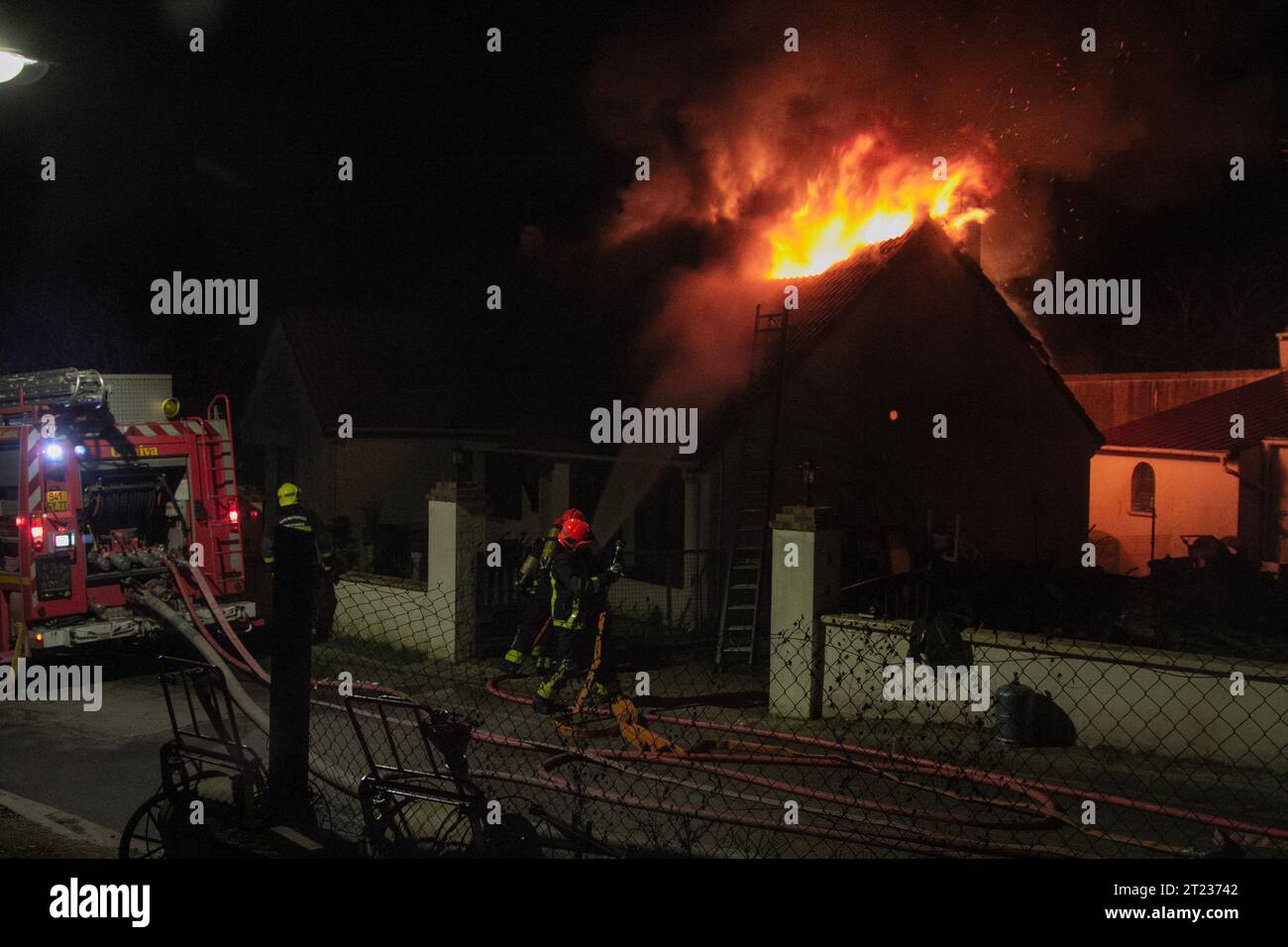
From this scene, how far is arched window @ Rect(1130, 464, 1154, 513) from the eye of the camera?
81.7 feet

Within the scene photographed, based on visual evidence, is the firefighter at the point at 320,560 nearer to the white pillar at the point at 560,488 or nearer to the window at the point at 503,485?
the white pillar at the point at 560,488

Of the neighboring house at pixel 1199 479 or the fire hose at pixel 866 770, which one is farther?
the neighboring house at pixel 1199 479

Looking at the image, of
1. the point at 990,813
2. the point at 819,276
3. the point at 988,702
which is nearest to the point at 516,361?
the point at 819,276

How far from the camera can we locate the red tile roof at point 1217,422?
22469mm

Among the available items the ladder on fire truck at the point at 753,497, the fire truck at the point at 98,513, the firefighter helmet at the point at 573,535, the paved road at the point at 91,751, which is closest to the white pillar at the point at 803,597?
the firefighter helmet at the point at 573,535

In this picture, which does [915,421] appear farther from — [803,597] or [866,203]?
[803,597]

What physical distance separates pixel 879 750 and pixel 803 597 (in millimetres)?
2034

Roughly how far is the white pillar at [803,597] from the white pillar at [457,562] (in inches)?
152

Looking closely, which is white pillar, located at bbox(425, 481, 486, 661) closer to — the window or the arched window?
the window

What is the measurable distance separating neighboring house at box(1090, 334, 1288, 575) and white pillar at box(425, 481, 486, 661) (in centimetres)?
1364

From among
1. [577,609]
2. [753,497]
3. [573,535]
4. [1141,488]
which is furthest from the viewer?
[1141,488]

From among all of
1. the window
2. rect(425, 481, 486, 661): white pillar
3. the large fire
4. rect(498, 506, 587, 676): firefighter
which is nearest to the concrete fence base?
rect(498, 506, 587, 676): firefighter

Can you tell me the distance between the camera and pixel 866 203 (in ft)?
69.4

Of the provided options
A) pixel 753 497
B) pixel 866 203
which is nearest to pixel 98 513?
pixel 753 497
